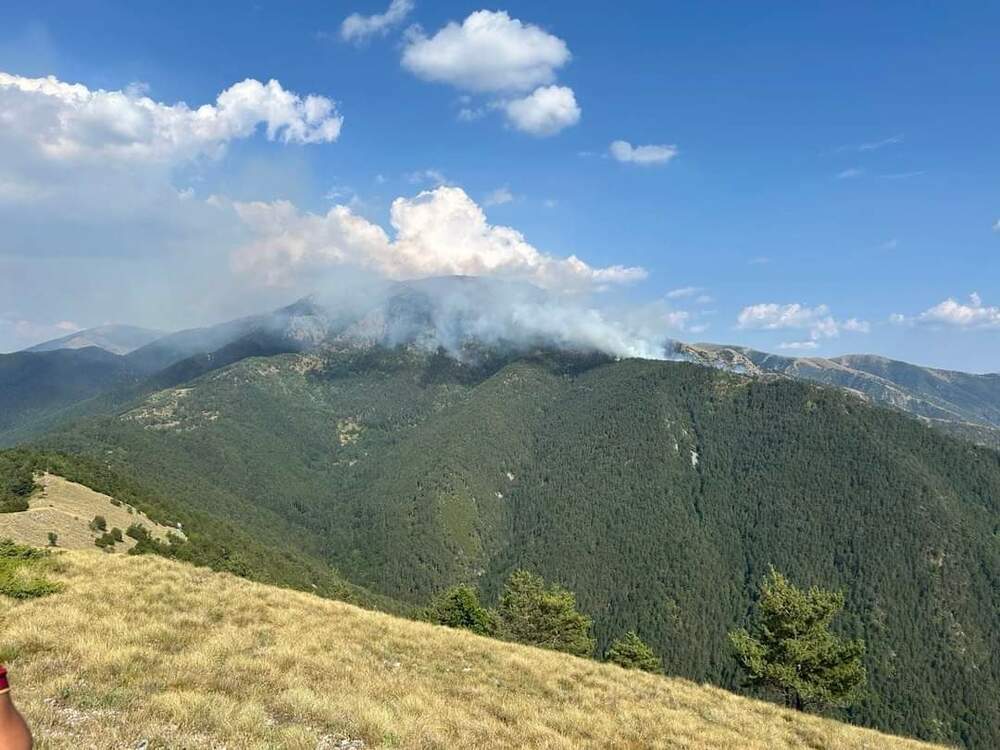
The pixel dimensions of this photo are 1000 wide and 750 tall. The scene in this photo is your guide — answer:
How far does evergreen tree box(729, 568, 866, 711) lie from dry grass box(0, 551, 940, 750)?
65.5 ft

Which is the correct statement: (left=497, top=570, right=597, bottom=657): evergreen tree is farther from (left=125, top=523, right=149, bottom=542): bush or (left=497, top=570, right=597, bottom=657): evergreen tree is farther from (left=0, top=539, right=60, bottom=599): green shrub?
(left=0, top=539, right=60, bottom=599): green shrub

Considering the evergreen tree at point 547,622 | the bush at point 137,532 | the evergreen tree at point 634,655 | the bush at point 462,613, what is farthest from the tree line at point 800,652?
the bush at point 137,532

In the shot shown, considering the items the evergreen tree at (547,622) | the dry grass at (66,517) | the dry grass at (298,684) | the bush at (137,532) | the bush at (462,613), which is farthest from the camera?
the evergreen tree at (547,622)

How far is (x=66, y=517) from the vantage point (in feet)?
169

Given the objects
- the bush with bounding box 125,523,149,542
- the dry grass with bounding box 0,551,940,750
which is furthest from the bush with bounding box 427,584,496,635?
the dry grass with bounding box 0,551,940,750

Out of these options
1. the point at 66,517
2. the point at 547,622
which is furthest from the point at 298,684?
the point at 547,622

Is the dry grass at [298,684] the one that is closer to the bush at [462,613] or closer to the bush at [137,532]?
the bush at [137,532]

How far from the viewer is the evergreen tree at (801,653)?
135ft

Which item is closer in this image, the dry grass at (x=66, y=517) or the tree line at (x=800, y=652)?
the tree line at (x=800, y=652)

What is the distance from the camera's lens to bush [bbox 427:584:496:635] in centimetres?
6550

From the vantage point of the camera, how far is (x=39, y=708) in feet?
34.8

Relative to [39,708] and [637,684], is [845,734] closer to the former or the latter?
[637,684]

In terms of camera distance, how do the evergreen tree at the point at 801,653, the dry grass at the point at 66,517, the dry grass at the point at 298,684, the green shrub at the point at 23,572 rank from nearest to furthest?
the dry grass at the point at 298,684, the green shrub at the point at 23,572, the evergreen tree at the point at 801,653, the dry grass at the point at 66,517

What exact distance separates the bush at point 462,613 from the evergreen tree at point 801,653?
98.9ft
